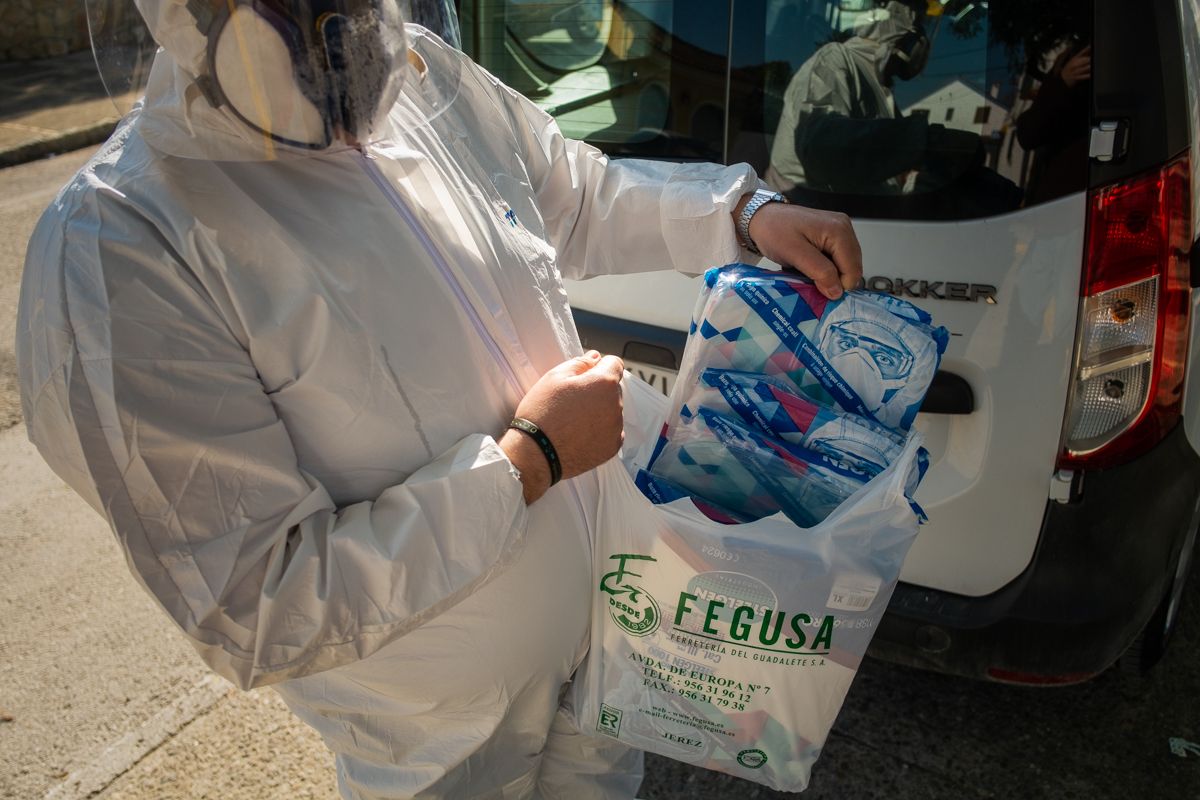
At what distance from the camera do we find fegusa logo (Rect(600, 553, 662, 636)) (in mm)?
1353

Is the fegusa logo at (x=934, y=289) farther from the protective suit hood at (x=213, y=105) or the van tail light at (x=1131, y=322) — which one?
the protective suit hood at (x=213, y=105)

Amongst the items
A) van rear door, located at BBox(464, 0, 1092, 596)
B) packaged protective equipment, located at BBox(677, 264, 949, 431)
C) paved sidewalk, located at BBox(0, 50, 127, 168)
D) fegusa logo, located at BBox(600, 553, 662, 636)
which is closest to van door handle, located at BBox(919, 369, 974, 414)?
van rear door, located at BBox(464, 0, 1092, 596)

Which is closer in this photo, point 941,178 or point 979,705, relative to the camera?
point 941,178

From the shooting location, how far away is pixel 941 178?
1885 mm

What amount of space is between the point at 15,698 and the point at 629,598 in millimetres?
2103

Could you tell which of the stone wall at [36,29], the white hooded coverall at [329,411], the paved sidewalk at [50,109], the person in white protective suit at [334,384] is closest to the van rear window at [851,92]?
the person in white protective suit at [334,384]

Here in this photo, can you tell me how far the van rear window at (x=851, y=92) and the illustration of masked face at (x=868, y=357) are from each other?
630 mm

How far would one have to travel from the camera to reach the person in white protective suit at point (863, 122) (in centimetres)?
191

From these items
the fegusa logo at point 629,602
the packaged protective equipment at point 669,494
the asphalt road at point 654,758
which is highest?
the packaged protective equipment at point 669,494

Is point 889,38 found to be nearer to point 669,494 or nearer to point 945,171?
point 945,171

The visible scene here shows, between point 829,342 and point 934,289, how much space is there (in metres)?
0.57

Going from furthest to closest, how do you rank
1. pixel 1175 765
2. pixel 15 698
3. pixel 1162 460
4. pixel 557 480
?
pixel 15 698 → pixel 1175 765 → pixel 1162 460 → pixel 557 480

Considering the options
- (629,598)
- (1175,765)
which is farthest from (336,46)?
(1175,765)

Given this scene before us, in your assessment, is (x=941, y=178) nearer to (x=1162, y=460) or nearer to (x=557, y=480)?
(x=1162, y=460)
